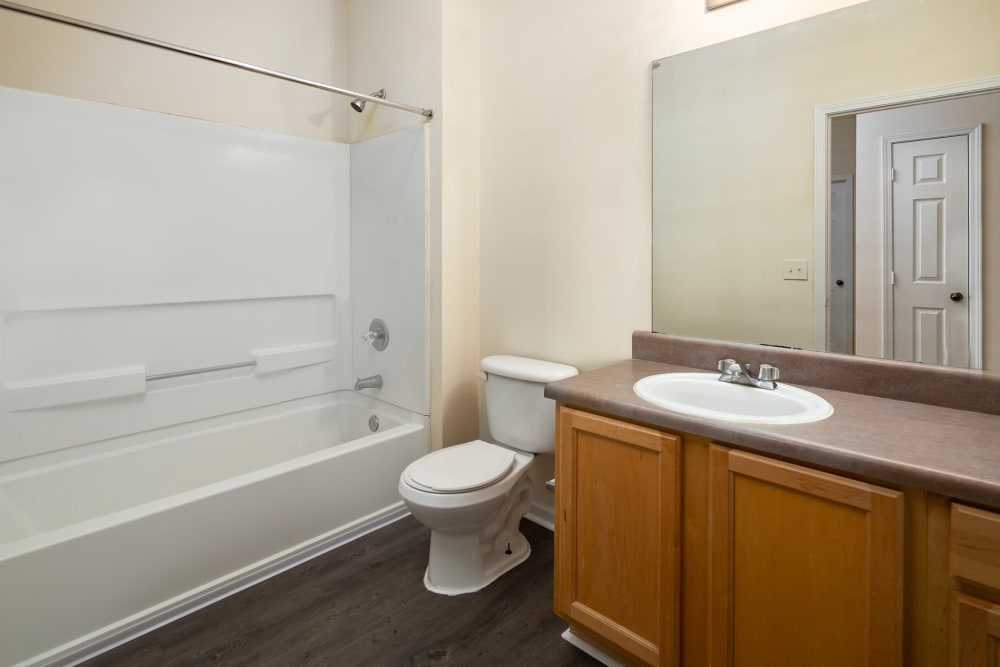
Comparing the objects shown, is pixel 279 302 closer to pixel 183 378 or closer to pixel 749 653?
pixel 183 378

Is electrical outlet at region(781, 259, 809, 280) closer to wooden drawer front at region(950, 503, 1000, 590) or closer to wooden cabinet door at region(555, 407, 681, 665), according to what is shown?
wooden cabinet door at region(555, 407, 681, 665)

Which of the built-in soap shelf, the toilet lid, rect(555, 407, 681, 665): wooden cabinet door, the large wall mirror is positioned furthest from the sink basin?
the built-in soap shelf

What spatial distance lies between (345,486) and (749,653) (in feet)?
5.22

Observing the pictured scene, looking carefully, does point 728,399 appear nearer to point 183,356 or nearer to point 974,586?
point 974,586

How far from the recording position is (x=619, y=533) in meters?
1.39

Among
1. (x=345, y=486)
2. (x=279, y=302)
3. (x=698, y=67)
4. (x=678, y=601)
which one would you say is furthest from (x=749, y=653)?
(x=279, y=302)

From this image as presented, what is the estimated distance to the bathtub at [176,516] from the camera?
147 cm

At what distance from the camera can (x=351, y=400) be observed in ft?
9.48

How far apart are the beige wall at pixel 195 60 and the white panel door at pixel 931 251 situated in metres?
2.70

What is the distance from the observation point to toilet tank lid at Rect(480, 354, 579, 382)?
1989 millimetres

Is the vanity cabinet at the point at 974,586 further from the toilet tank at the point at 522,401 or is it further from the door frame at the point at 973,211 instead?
the toilet tank at the point at 522,401

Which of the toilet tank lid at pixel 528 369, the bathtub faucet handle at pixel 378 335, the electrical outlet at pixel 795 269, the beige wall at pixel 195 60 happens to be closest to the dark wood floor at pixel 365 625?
the toilet tank lid at pixel 528 369

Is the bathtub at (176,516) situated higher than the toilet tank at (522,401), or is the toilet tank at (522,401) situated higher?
the toilet tank at (522,401)

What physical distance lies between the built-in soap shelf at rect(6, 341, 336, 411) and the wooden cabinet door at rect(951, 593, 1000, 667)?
8.77 ft
